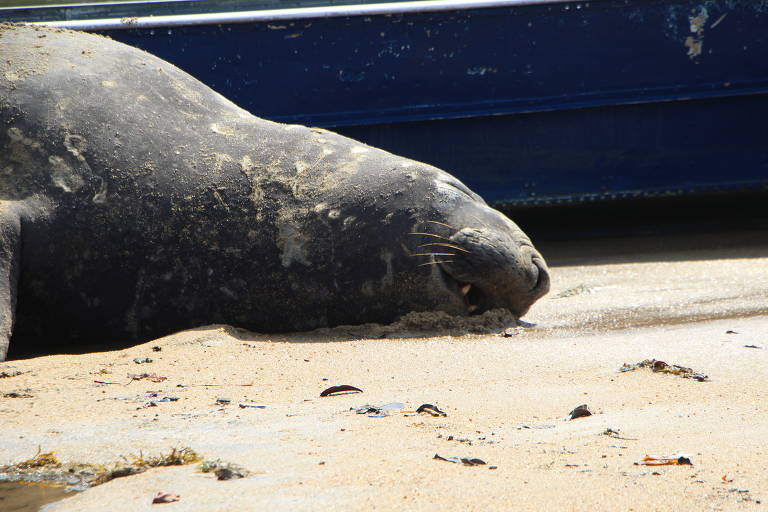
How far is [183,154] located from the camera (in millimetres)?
4430

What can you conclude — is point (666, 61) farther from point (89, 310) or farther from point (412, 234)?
point (89, 310)

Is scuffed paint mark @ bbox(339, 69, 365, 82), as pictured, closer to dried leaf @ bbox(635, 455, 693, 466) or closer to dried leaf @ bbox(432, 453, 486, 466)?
dried leaf @ bbox(432, 453, 486, 466)

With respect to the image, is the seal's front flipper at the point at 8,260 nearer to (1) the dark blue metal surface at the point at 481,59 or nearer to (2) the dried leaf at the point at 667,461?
(2) the dried leaf at the point at 667,461

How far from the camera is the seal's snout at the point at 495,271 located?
14.1 feet

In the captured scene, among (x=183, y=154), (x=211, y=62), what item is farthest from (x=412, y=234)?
(x=211, y=62)

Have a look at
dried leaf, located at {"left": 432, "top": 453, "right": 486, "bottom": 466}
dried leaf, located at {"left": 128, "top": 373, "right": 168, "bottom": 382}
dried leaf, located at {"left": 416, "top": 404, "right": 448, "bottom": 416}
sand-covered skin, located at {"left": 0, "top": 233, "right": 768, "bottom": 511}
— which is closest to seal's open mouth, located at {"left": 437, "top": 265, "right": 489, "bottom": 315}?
sand-covered skin, located at {"left": 0, "top": 233, "right": 768, "bottom": 511}

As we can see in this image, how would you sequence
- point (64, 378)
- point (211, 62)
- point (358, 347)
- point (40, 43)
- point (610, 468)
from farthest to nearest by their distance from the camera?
point (211, 62) → point (40, 43) → point (358, 347) → point (64, 378) → point (610, 468)

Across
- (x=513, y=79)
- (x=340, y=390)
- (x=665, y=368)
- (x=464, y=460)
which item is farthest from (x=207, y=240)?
(x=513, y=79)

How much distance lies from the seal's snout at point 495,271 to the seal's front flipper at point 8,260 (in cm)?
183

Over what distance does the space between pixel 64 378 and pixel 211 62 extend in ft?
12.4

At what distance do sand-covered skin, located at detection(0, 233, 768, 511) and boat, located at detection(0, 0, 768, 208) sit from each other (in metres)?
2.47

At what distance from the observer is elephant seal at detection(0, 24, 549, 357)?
424cm

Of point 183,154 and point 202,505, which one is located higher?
point 183,154

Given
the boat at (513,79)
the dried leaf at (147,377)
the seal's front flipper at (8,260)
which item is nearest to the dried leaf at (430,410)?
the dried leaf at (147,377)
